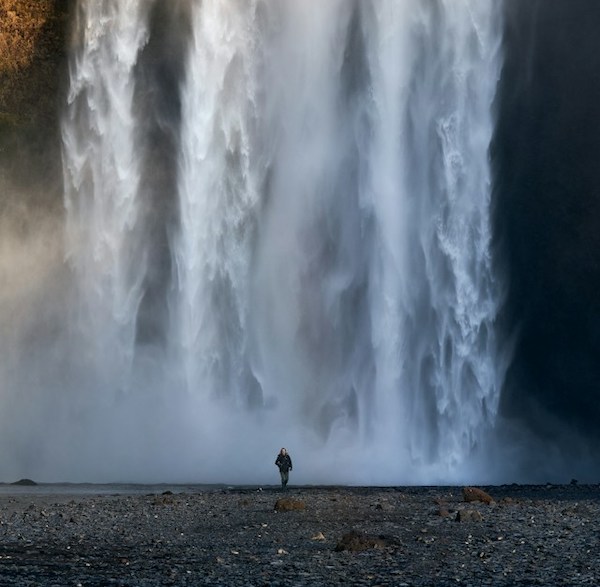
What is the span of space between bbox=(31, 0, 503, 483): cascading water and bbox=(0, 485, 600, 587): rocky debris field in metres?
11.1

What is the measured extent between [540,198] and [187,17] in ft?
48.8

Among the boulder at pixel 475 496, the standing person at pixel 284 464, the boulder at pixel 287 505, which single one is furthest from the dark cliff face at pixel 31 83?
the boulder at pixel 475 496

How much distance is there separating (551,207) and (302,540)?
30294mm

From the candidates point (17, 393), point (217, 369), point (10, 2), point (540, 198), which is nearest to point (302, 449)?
point (217, 369)

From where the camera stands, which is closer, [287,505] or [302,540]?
[302,540]

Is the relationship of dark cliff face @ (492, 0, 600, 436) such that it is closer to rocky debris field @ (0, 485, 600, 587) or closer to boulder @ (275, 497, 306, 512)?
rocky debris field @ (0, 485, 600, 587)

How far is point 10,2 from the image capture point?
167 ft

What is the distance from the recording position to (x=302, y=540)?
1792 centimetres

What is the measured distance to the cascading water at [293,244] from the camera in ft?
123

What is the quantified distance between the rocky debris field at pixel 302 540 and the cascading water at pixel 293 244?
11114 mm

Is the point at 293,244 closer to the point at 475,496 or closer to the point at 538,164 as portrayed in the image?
the point at 538,164

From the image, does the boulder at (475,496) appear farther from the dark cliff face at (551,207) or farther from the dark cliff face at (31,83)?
the dark cliff face at (31,83)

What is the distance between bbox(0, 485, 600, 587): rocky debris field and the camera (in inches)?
572

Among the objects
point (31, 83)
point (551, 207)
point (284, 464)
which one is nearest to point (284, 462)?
point (284, 464)
